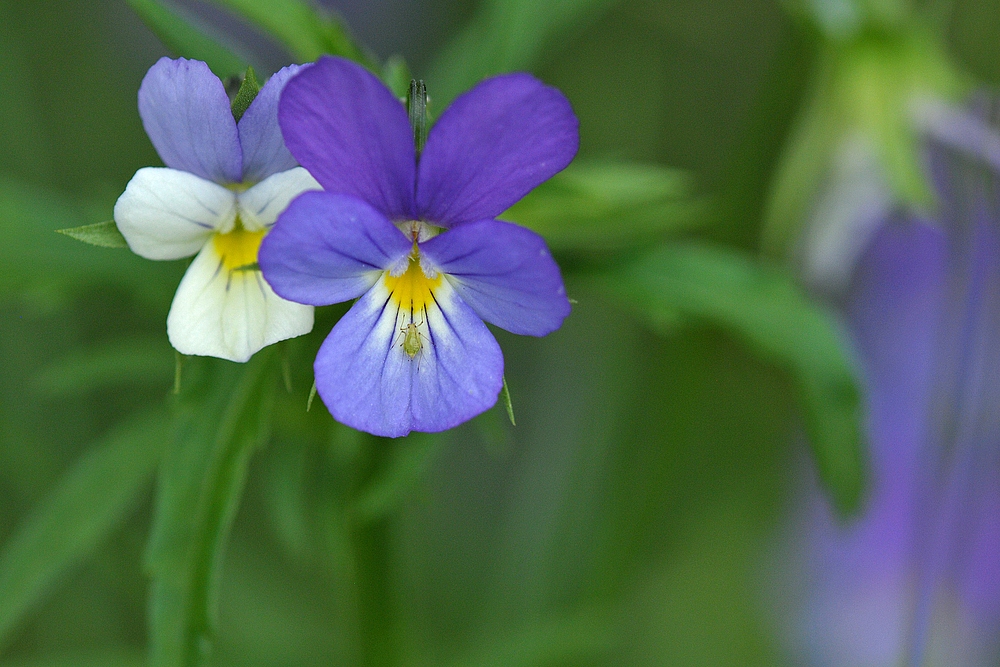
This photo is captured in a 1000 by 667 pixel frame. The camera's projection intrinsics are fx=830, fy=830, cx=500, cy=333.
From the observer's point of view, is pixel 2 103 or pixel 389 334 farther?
pixel 2 103

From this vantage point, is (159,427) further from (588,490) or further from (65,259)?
(588,490)

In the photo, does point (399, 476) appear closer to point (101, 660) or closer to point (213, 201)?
point (213, 201)

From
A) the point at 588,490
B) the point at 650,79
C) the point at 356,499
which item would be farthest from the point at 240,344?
the point at 650,79

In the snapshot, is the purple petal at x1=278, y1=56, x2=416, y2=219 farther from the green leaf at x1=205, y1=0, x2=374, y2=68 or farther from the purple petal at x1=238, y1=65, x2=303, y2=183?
the green leaf at x1=205, y1=0, x2=374, y2=68

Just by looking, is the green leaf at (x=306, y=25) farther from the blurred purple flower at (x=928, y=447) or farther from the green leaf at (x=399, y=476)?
the blurred purple flower at (x=928, y=447)

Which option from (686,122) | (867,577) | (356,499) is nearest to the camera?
(356,499)

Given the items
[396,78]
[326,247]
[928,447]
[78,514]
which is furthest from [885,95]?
[78,514]
